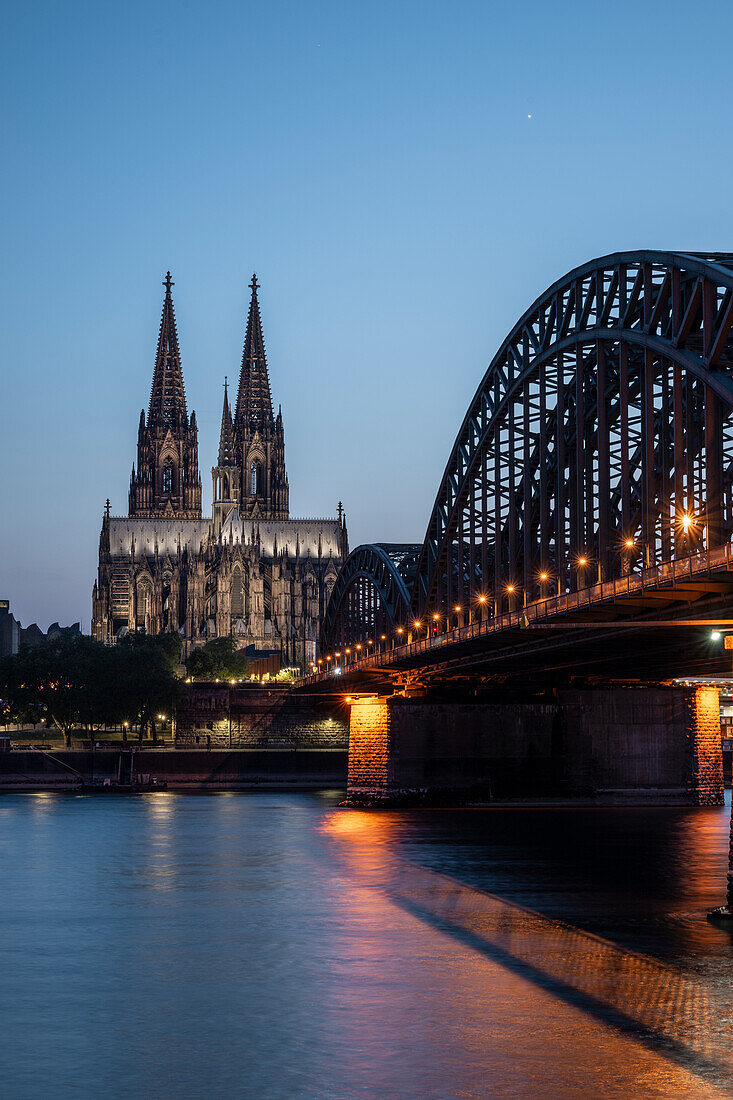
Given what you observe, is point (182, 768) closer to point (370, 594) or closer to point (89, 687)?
point (89, 687)

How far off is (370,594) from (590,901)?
96.5 metres

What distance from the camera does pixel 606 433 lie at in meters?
68.2

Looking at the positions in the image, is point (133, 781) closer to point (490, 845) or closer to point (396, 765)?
point (396, 765)

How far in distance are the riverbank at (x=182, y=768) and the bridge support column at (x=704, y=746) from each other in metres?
44.5

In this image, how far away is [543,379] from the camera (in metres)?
81.8

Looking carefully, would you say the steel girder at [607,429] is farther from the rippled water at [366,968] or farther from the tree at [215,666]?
the tree at [215,666]

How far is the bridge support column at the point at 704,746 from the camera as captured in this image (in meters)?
91.3

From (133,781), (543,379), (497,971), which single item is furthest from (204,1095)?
(133,781)

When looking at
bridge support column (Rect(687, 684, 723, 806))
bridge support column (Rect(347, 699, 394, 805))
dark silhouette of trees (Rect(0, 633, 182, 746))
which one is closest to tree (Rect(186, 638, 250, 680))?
dark silhouette of trees (Rect(0, 633, 182, 746))

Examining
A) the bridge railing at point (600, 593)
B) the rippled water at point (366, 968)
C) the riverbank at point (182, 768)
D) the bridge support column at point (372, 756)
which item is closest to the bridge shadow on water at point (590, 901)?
the rippled water at point (366, 968)

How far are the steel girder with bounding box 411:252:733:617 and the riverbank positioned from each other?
99.4ft

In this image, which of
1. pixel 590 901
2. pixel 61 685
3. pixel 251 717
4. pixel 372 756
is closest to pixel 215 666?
pixel 251 717

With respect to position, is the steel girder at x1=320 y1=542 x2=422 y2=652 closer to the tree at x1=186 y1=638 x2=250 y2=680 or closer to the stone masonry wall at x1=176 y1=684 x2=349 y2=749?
the stone masonry wall at x1=176 y1=684 x2=349 y2=749

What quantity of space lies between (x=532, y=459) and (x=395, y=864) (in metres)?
39.9
